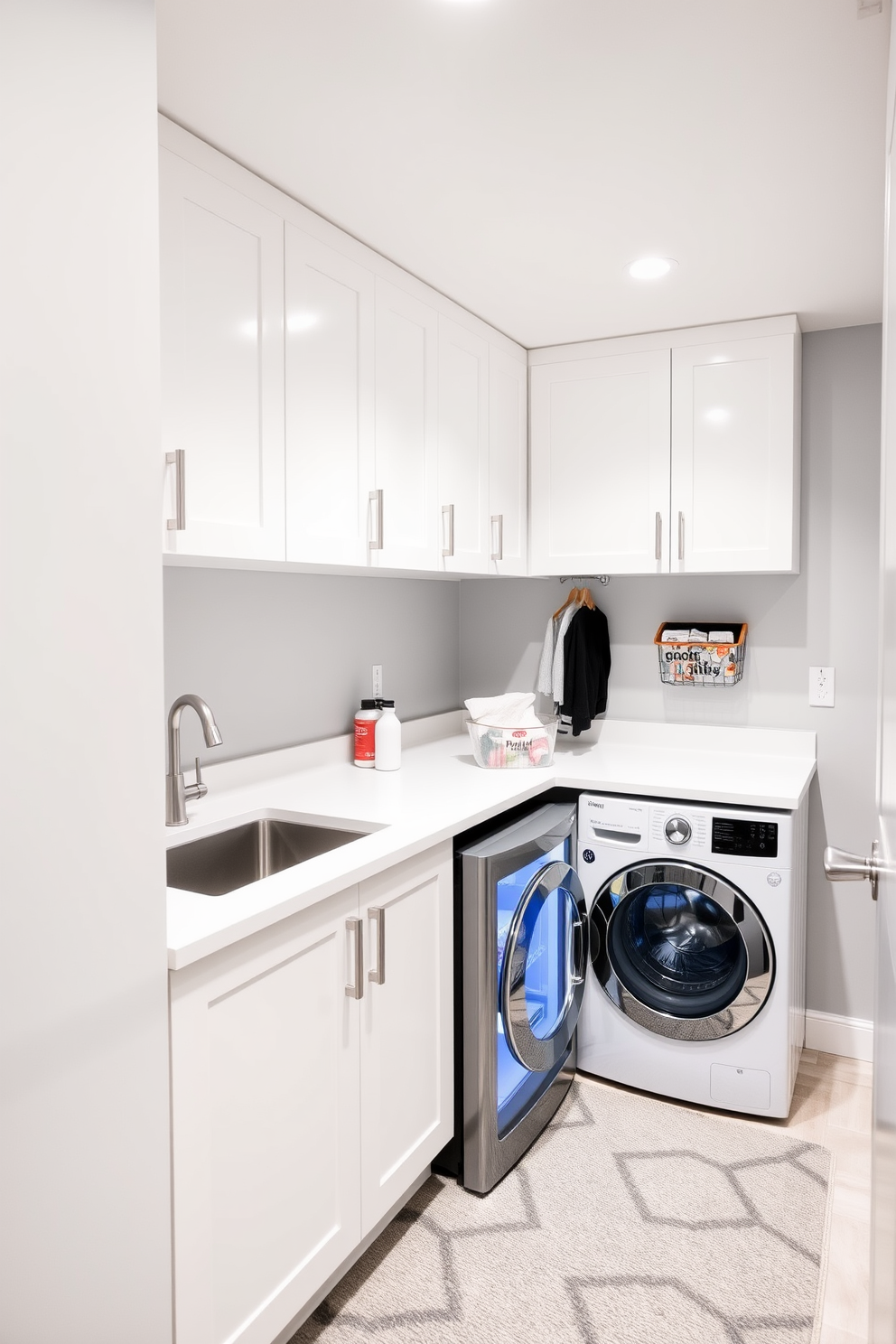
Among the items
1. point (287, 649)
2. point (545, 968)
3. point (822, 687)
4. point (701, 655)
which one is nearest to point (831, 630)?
point (822, 687)

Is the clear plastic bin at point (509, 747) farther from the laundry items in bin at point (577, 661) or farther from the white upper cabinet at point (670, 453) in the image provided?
the white upper cabinet at point (670, 453)

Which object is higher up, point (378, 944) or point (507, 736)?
point (507, 736)

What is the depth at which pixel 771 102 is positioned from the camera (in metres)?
Result: 1.54

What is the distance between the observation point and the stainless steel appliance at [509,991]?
2035 mm

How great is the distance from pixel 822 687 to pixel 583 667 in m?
0.77

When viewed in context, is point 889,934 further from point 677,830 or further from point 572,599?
point 572,599

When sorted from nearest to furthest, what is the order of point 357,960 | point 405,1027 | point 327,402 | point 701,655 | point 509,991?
point 357,960 → point 405,1027 → point 327,402 → point 509,991 → point 701,655

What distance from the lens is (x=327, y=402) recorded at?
6.52 feet

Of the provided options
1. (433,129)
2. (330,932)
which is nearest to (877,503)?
(433,129)

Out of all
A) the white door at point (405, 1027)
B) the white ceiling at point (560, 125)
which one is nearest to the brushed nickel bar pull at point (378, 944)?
the white door at point (405, 1027)

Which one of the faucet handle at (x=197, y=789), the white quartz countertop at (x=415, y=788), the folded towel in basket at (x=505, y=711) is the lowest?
the white quartz countertop at (x=415, y=788)

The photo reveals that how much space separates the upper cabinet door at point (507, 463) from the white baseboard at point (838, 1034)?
1.78 m

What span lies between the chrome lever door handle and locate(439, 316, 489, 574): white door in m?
1.57

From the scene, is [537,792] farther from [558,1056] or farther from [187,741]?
[187,741]
